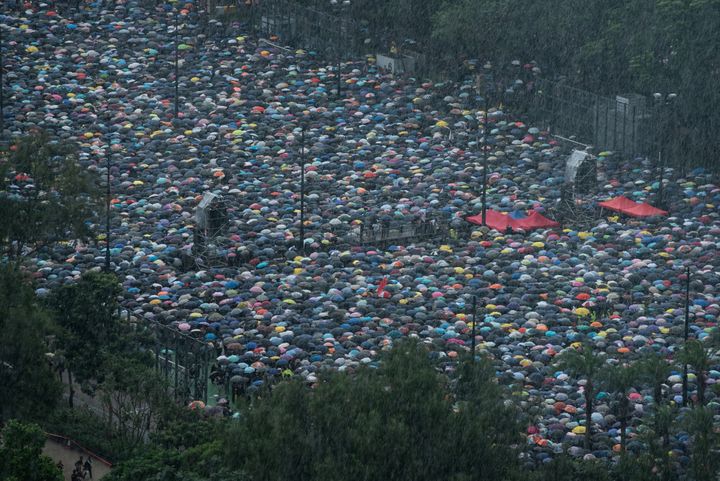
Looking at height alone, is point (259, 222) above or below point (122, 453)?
above

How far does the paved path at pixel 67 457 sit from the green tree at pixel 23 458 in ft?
14.8

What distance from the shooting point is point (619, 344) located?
42281 mm

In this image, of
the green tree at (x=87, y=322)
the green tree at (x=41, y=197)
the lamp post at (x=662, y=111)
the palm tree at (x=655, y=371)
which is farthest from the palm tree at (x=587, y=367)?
the lamp post at (x=662, y=111)

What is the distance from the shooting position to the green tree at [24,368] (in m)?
37.5

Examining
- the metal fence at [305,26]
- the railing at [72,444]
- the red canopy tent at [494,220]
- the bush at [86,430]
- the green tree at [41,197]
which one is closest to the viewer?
the railing at [72,444]

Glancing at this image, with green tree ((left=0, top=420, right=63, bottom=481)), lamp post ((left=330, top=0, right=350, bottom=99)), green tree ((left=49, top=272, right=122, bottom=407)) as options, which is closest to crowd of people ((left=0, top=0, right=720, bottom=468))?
lamp post ((left=330, top=0, right=350, bottom=99))

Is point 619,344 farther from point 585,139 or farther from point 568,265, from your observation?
point 585,139

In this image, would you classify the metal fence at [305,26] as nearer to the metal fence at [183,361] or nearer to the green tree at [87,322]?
the metal fence at [183,361]

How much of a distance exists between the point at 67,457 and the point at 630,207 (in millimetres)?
22700

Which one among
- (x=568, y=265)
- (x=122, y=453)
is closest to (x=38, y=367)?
(x=122, y=453)

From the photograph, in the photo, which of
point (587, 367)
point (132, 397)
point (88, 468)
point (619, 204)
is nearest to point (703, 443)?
point (587, 367)

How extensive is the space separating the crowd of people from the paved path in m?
4.68

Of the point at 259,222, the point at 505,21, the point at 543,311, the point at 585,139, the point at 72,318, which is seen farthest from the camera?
the point at 505,21

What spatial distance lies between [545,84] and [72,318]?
26.8 m
